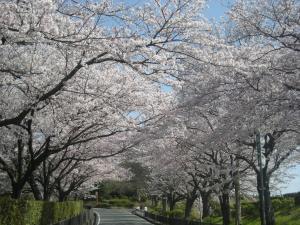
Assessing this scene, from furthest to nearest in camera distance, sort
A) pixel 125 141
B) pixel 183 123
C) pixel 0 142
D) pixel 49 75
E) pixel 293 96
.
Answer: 1. pixel 125 141
2. pixel 0 142
3. pixel 183 123
4. pixel 49 75
5. pixel 293 96

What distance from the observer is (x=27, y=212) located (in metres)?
15.3

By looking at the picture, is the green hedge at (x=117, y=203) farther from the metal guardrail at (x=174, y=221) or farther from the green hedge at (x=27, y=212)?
the green hedge at (x=27, y=212)

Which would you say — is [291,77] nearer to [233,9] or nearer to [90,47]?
[233,9]

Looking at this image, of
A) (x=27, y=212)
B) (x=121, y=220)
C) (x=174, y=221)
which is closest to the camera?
(x=27, y=212)

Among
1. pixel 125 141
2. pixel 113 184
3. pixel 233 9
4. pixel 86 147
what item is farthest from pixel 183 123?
pixel 113 184

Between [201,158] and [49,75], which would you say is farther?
[201,158]

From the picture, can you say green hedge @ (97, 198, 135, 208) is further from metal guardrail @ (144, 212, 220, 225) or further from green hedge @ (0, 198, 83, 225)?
green hedge @ (0, 198, 83, 225)

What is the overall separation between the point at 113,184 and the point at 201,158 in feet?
181

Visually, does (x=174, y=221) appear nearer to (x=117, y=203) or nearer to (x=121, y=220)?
(x=121, y=220)

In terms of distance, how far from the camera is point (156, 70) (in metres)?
9.41

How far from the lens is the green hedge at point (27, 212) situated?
511 inches

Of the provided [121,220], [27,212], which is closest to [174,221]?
[27,212]

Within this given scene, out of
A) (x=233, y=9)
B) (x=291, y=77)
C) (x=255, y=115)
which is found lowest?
(x=255, y=115)

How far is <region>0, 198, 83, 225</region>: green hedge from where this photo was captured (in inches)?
511
